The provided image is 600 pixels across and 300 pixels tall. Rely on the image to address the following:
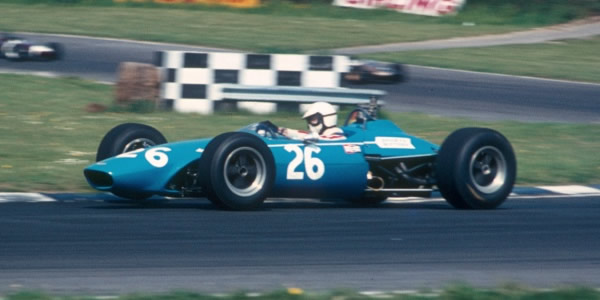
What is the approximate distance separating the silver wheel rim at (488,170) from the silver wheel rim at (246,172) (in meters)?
1.53

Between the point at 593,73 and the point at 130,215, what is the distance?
545 inches

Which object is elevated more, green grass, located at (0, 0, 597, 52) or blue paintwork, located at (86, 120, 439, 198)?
green grass, located at (0, 0, 597, 52)

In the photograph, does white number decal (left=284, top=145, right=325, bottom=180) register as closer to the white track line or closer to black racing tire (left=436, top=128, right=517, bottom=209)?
black racing tire (left=436, top=128, right=517, bottom=209)

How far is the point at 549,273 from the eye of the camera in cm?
545

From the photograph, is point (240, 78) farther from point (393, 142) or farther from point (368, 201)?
point (393, 142)

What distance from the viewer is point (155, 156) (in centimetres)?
735

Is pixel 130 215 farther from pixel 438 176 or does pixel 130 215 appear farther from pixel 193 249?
pixel 438 176

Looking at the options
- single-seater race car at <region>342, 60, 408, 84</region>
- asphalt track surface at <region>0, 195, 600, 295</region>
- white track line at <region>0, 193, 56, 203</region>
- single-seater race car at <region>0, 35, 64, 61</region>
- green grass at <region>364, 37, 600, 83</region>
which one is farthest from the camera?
green grass at <region>364, 37, 600, 83</region>

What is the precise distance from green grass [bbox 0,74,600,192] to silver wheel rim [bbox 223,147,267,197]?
180cm

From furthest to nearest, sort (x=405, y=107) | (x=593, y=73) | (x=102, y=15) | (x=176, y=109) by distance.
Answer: (x=102, y=15) → (x=593, y=73) → (x=405, y=107) → (x=176, y=109)

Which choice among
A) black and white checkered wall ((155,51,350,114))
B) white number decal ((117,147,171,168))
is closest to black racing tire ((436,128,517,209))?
white number decal ((117,147,171,168))

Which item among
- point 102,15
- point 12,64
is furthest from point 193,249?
point 102,15

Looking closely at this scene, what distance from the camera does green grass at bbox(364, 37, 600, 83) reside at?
19.2m

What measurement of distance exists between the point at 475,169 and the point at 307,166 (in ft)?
Result: 3.98
